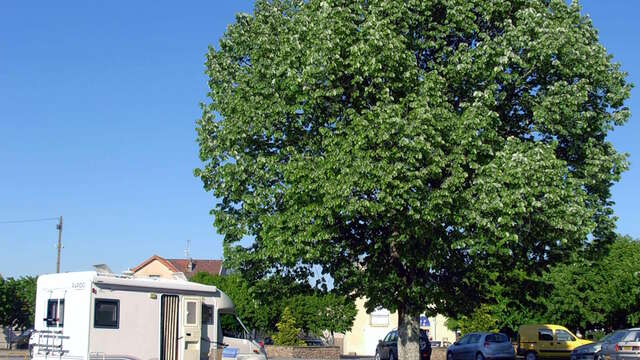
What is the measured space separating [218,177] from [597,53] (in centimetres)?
1228

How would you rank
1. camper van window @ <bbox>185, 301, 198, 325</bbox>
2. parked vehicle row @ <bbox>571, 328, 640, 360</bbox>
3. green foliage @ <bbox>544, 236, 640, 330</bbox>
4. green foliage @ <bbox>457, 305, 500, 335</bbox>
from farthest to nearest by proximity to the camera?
green foliage @ <bbox>457, 305, 500, 335</bbox>, green foliage @ <bbox>544, 236, 640, 330</bbox>, parked vehicle row @ <bbox>571, 328, 640, 360</bbox>, camper van window @ <bbox>185, 301, 198, 325</bbox>

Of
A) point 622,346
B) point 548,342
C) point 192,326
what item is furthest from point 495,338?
point 192,326

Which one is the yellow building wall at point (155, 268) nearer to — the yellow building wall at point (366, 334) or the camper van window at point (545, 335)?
the yellow building wall at point (366, 334)

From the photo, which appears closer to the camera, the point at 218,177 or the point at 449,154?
the point at 449,154

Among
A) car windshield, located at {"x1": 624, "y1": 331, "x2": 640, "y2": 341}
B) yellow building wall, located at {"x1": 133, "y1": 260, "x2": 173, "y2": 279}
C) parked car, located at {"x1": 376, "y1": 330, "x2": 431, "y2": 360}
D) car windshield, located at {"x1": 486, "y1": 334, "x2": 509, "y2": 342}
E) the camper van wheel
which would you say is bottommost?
the camper van wheel

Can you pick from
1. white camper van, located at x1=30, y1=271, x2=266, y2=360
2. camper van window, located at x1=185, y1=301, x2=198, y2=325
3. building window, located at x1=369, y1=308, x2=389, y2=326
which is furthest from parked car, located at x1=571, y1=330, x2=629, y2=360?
building window, located at x1=369, y1=308, x2=389, y2=326

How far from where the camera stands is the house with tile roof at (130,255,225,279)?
9462 centimetres

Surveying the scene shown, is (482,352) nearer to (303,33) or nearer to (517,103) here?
(517,103)

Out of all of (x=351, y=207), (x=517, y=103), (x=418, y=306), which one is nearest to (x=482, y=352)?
(x=418, y=306)

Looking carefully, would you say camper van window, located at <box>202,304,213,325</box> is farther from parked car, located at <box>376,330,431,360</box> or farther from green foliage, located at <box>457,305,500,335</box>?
green foliage, located at <box>457,305,500,335</box>

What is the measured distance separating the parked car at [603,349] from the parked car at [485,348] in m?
3.47

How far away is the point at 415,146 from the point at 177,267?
283 ft

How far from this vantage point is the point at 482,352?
3753 centimetres

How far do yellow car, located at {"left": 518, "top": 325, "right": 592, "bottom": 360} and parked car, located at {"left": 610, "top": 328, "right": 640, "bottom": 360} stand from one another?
14041mm
